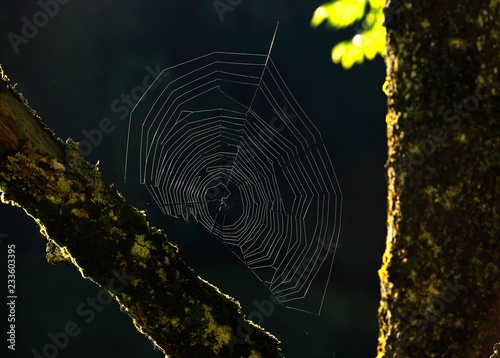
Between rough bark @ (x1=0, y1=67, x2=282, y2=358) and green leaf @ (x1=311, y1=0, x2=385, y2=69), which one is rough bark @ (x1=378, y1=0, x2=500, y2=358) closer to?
rough bark @ (x1=0, y1=67, x2=282, y2=358)

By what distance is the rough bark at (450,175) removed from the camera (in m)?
1.35

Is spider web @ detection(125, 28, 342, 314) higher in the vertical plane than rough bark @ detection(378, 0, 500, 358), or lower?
higher

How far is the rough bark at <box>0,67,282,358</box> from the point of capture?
68.7 inches

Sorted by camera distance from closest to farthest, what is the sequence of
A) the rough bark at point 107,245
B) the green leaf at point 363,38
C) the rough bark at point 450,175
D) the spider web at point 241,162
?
the rough bark at point 450,175, the rough bark at point 107,245, the green leaf at point 363,38, the spider web at point 241,162

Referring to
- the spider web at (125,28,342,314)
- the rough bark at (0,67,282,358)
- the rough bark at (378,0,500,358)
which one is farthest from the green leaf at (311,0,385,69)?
the spider web at (125,28,342,314)

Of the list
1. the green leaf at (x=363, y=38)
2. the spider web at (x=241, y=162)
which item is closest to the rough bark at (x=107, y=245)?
the green leaf at (x=363, y=38)

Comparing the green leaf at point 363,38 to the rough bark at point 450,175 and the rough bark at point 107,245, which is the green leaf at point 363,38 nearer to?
the rough bark at point 450,175

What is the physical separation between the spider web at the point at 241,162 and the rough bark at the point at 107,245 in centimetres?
291

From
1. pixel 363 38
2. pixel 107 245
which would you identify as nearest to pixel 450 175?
pixel 107 245

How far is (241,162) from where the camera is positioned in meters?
5.23

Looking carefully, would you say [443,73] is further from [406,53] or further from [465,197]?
[465,197]

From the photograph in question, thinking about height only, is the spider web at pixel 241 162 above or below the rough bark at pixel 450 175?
above

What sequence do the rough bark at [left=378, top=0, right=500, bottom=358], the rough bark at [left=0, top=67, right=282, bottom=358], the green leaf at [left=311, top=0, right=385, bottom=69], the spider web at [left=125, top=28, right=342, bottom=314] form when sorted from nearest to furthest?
the rough bark at [left=378, top=0, right=500, bottom=358] < the rough bark at [left=0, top=67, right=282, bottom=358] < the green leaf at [left=311, top=0, right=385, bottom=69] < the spider web at [left=125, top=28, right=342, bottom=314]

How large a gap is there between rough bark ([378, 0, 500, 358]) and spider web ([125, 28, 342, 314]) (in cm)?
344
